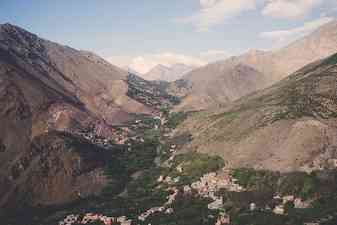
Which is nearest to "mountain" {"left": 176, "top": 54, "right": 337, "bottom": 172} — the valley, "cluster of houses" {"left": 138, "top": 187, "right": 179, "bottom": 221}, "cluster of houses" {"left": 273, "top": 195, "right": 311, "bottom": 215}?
the valley

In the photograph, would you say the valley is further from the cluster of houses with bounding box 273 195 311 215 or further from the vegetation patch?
the vegetation patch

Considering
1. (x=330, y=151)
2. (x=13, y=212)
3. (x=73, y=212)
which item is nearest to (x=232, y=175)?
(x=330, y=151)

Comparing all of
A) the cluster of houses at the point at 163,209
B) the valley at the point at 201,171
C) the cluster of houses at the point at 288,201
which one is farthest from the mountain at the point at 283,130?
the cluster of houses at the point at 163,209

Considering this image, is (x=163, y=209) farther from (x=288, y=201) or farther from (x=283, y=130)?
(x=283, y=130)

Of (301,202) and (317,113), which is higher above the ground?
(317,113)

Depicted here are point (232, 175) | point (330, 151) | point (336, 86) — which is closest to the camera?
point (330, 151)

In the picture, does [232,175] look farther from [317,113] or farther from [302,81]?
[302,81]

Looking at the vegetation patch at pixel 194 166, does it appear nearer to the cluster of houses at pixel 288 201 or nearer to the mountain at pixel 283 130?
the mountain at pixel 283 130

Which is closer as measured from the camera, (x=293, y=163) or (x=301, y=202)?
(x=301, y=202)
